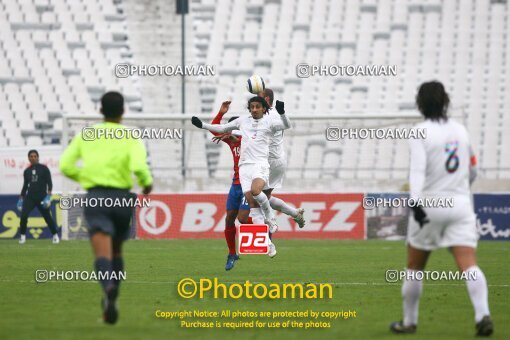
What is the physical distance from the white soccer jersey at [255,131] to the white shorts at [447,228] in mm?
6435

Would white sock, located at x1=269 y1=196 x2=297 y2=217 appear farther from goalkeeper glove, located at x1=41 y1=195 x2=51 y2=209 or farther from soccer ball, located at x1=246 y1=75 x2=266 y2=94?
goalkeeper glove, located at x1=41 y1=195 x2=51 y2=209

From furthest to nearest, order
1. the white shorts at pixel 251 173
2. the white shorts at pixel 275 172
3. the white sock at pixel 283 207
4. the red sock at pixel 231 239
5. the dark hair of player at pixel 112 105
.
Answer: the white shorts at pixel 275 172, the white sock at pixel 283 207, the red sock at pixel 231 239, the white shorts at pixel 251 173, the dark hair of player at pixel 112 105

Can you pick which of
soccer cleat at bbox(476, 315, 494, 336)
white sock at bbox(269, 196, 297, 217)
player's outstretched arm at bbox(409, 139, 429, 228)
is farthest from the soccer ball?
soccer cleat at bbox(476, 315, 494, 336)

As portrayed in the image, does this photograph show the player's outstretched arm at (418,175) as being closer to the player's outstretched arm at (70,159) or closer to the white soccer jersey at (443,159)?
the white soccer jersey at (443,159)

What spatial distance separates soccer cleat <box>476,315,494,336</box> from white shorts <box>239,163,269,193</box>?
699 cm

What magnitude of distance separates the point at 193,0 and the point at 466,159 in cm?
3348

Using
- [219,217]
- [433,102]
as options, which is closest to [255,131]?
[433,102]

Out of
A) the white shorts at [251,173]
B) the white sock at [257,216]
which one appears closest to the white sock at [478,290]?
the white shorts at [251,173]

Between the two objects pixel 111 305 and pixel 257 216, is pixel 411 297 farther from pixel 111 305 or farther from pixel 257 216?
pixel 257 216

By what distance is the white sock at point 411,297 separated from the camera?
8297 mm

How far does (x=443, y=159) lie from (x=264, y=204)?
701 cm

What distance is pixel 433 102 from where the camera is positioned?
327 inches

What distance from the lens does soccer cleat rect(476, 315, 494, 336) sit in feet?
26.3

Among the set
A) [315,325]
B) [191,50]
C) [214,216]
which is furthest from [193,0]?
[315,325]
